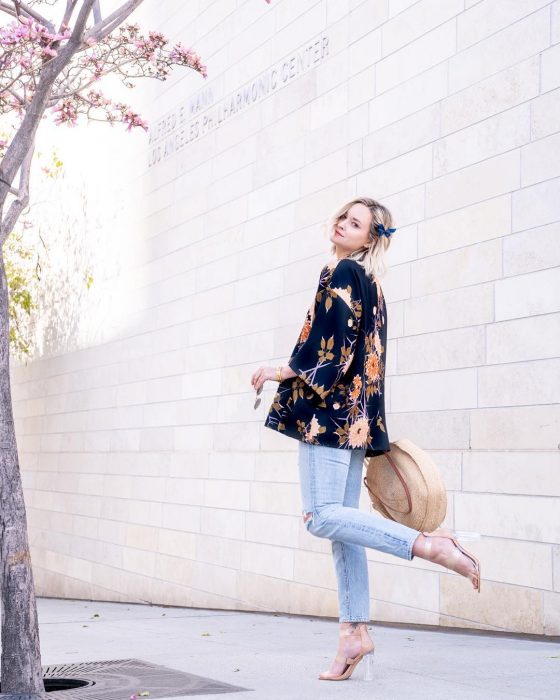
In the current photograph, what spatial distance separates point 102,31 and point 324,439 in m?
2.27

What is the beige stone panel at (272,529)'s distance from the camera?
656cm

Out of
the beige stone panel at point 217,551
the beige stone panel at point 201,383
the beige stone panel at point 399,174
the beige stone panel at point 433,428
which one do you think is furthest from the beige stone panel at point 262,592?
the beige stone panel at point 399,174

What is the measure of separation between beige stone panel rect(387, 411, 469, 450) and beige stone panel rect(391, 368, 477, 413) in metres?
0.04

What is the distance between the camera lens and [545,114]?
4836mm

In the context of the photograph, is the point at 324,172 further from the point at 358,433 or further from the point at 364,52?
the point at 358,433

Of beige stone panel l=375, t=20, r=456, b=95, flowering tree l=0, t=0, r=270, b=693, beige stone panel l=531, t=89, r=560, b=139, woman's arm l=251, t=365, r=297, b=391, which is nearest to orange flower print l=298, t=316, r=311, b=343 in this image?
woman's arm l=251, t=365, r=297, b=391

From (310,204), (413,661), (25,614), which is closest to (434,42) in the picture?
(310,204)

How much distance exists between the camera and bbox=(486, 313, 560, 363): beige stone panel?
4676 millimetres

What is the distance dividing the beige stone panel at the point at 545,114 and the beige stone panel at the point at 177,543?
4257mm

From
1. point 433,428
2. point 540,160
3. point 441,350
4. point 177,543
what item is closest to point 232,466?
point 177,543

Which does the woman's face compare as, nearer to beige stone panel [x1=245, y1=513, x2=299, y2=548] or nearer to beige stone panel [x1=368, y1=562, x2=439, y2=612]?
beige stone panel [x1=368, y1=562, x2=439, y2=612]

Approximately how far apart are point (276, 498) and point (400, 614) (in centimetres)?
151

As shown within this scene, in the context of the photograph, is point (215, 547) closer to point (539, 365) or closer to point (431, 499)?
point (539, 365)

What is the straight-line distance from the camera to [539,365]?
15.5ft
